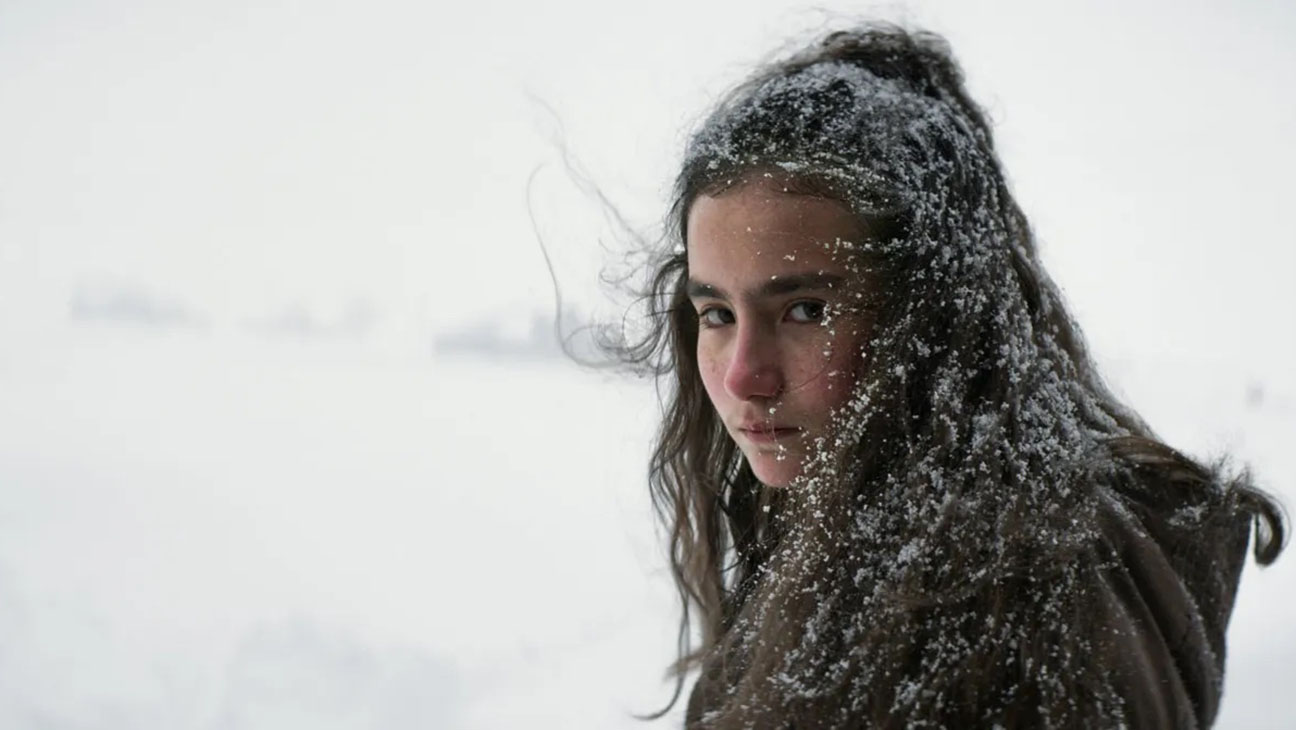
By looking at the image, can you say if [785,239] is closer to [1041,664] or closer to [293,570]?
[1041,664]

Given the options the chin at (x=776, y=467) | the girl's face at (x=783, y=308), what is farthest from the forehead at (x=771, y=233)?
the chin at (x=776, y=467)

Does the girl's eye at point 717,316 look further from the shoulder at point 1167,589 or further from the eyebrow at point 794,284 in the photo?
the shoulder at point 1167,589

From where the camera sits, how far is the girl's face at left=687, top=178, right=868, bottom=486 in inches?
24.1

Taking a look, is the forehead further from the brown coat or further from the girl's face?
the brown coat

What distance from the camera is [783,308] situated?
63 cm

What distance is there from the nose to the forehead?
39 mm

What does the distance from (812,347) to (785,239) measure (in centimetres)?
7

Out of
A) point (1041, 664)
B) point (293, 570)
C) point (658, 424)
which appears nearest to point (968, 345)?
point (1041, 664)

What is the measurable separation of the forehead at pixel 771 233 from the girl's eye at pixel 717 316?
0.03m

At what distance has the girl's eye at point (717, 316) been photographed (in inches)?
26.7

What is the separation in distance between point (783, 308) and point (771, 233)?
46 millimetres

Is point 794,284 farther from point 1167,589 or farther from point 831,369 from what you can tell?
point 1167,589

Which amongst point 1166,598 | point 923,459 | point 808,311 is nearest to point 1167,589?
point 1166,598

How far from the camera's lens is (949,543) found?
57 cm
